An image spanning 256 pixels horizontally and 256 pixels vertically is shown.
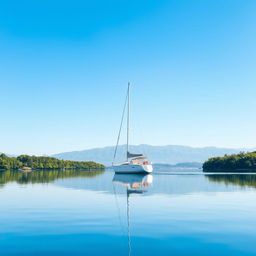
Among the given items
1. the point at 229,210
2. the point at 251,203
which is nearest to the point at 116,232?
the point at 229,210

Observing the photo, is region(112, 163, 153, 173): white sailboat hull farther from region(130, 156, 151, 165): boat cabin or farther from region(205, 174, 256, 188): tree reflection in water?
region(205, 174, 256, 188): tree reflection in water

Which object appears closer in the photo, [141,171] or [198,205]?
[198,205]

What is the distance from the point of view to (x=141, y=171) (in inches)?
3113

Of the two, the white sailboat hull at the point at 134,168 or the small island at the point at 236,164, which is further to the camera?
the small island at the point at 236,164

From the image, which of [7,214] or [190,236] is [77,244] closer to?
[190,236]

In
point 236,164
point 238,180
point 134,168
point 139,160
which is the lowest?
point 236,164

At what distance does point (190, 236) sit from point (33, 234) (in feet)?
26.3

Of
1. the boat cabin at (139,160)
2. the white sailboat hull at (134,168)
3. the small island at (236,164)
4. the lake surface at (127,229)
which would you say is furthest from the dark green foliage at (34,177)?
the small island at (236,164)

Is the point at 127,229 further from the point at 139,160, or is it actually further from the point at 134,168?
the point at 139,160

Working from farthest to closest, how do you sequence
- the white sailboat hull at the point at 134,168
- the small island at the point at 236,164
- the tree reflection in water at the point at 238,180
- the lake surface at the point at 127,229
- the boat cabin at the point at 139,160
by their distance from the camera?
the small island at the point at 236,164
the boat cabin at the point at 139,160
the white sailboat hull at the point at 134,168
the tree reflection in water at the point at 238,180
the lake surface at the point at 127,229

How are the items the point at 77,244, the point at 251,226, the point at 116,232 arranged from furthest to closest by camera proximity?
the point at 251,226
the point at 116,232
the point at 77,244

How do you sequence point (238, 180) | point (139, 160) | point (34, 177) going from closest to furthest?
point (238, 180), point (34, 177), point (139, 160)

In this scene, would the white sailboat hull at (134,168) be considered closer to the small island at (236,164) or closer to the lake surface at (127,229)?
the lake surface at (127,229)

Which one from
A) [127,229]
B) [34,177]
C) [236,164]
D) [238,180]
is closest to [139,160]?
[34,177]
